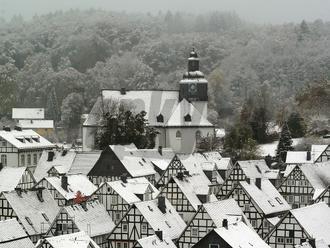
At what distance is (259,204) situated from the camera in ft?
193

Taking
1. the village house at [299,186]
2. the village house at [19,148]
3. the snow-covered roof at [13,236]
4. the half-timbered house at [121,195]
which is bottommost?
the village house at [19,148]

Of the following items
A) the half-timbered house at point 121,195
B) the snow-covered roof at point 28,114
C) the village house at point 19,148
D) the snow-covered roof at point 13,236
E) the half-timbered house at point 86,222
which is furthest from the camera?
the snow-covered roof at point 28,114

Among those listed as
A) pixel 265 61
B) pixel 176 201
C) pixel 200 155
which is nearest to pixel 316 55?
pixel 265 61

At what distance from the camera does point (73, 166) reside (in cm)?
7750

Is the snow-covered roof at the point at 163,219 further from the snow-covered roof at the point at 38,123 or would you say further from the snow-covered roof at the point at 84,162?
the snow-covered roof at the point at 38,123

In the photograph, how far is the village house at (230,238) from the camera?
47.3 metres

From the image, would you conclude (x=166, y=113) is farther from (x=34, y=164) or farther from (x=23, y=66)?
(x=23, y=66)

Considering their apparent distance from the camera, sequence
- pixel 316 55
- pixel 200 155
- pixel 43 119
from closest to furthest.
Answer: pixel 200 155 → pixel 43 119 → pixel 316 55

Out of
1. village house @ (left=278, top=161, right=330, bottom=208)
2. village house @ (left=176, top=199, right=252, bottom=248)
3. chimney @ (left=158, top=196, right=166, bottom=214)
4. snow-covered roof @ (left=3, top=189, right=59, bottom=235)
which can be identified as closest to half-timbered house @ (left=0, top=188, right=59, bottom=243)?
snow-covered roof @ (left=3, top=189, right=59, bottom=235)

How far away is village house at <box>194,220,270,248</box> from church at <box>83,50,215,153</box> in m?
45.8

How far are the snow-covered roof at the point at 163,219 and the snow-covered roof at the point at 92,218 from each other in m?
2.37

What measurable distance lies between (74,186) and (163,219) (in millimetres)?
11720

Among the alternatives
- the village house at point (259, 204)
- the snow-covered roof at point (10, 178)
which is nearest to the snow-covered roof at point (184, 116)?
the snow-covered roof at point (10, 178)

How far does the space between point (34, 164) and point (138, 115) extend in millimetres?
9656
